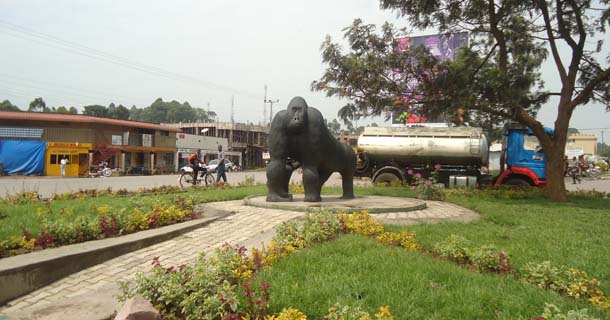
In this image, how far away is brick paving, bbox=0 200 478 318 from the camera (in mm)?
4258

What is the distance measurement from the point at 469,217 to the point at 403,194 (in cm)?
452

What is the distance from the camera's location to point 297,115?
8.69 meters

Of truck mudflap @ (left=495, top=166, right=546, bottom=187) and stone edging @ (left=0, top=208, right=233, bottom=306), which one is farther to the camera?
truck mudflap @ (left=495, top=166, right=546, bottom=187)

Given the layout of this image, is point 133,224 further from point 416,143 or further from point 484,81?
point 416,143

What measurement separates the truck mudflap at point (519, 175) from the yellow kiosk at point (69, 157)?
93.6 ft

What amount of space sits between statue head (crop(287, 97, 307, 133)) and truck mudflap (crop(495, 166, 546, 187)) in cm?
1082

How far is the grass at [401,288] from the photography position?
3250 mm

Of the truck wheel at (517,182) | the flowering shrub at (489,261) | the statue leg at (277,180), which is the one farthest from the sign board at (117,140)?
the flowering shrub at (489,261)

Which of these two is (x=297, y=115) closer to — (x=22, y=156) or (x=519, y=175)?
(x=519, y=175)

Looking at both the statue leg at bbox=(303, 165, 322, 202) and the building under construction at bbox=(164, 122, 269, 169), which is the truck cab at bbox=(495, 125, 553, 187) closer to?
the statue leg at bbox=(303, 165, 322, 202)

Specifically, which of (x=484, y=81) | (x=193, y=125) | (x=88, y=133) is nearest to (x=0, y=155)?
(x=88, y=133)

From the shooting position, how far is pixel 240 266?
3951 millimetres

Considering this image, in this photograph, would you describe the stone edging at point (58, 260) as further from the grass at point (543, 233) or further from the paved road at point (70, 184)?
the paved road at point (70, 184)

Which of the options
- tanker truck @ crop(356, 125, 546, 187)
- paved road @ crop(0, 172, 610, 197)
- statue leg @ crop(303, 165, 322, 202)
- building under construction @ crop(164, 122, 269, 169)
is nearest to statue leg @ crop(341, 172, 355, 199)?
statue leg @ crop(303, 165, 322, 202)
